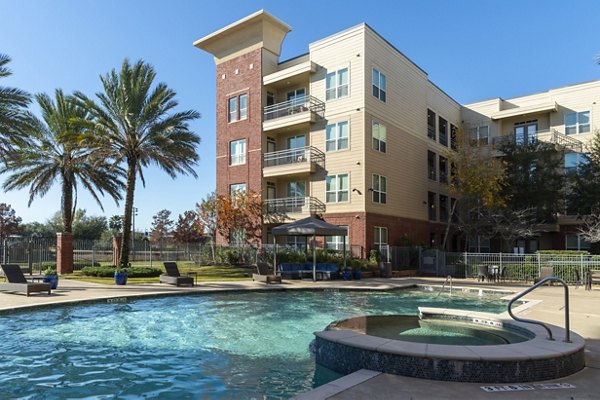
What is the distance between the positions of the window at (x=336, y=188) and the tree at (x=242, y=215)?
16.4 ft

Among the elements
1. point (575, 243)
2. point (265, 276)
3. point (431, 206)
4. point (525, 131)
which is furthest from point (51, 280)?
point (525, 131)

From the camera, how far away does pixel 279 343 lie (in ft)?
31.6

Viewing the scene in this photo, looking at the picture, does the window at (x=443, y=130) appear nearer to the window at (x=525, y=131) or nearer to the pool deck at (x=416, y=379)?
the window at (x=525, y=131)

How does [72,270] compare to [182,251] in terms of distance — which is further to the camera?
[182,251]

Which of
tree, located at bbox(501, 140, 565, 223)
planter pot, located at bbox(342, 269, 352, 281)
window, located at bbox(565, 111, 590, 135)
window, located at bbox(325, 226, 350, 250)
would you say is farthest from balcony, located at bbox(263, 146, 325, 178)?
window, located at bbox(565, 111, 590, 135)

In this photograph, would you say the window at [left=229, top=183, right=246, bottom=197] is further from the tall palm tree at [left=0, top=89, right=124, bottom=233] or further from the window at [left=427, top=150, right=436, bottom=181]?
the window at [left=427, top=150, right=436, bottom=181]

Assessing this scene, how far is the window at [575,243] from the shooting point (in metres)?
34.0

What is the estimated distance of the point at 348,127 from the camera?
1154 inches

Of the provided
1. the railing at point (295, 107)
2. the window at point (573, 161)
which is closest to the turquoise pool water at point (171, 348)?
the railing at point (295, 107)

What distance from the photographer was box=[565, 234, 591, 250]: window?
34.0 meters

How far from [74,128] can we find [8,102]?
15.4ft

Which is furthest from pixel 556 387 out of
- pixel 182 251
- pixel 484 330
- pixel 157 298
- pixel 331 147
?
pixel 182 251

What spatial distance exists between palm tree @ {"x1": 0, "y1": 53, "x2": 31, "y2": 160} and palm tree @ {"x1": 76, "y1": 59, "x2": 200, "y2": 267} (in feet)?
11.9

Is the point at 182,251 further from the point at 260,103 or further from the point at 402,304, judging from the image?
the point at 402,304
